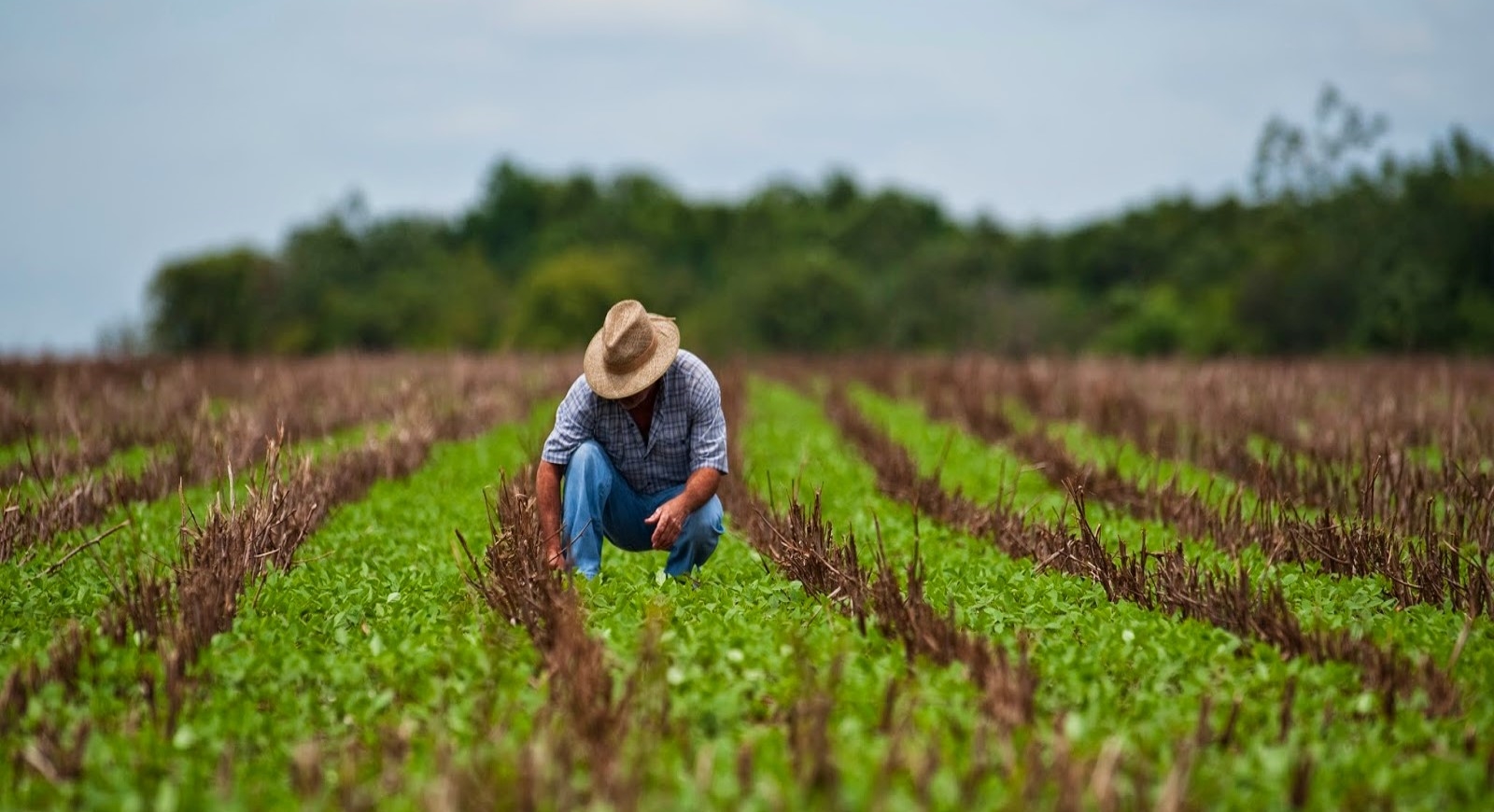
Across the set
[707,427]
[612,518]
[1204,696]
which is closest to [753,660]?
[1204,696]

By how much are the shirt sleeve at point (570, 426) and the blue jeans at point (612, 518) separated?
4cm

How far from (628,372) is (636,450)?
1.67 ft

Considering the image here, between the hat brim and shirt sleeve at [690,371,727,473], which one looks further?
shirt sleeve at [690,371,727,473]

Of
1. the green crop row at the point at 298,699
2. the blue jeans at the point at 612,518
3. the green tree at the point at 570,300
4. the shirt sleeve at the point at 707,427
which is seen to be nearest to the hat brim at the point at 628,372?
the shirt sleeve at the point at 707,427

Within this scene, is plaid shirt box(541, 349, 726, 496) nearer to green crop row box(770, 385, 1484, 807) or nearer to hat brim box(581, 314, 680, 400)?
hat brim box(581, 314, 680, 400)

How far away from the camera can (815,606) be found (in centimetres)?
536

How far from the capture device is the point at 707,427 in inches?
228

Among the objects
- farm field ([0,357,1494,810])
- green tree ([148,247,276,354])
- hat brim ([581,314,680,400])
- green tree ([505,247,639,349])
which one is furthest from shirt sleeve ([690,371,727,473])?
green tree ([148,247,276,354])

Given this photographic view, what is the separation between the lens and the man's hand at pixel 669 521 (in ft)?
18.1

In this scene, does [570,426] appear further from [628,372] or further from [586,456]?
[628,372]

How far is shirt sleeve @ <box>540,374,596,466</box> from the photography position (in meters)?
5.80

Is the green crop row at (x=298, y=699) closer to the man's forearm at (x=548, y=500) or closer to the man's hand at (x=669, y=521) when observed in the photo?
the man's forearm at (x=548, y=500)

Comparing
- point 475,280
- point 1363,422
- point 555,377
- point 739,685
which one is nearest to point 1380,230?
point 555,377

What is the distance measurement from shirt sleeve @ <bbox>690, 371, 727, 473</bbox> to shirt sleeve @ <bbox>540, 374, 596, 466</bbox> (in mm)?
480
